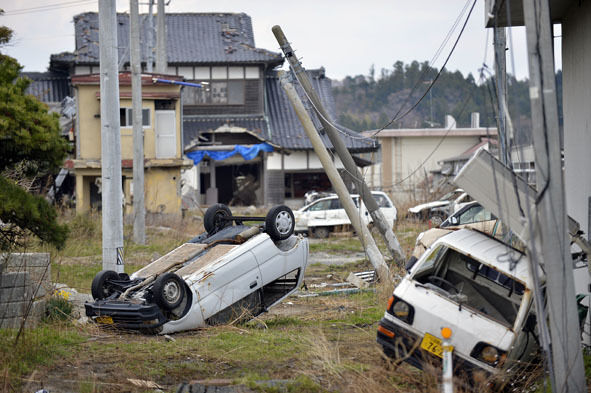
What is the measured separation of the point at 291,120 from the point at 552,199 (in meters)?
30.9

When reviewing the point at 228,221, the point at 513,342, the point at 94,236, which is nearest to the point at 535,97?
the point at 513,342

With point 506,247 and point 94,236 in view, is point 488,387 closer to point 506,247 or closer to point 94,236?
point 506,247

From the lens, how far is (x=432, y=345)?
6562 millimetres

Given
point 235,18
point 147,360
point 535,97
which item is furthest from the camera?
point 235,18

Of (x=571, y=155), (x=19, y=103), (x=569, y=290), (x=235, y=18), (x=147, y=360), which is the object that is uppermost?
(x=235, y=18)

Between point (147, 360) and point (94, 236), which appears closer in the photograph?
point (147, 360)

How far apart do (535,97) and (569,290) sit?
163 centimetres

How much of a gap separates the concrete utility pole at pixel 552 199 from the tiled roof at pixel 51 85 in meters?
35.0

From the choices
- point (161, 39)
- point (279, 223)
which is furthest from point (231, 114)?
point (279, 223)

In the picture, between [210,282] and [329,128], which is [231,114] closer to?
[329,128]

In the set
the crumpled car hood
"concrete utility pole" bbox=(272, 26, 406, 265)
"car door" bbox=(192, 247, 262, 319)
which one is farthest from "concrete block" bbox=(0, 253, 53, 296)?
the crumpled car hood

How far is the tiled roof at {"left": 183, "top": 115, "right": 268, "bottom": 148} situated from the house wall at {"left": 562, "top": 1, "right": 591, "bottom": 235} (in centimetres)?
2505

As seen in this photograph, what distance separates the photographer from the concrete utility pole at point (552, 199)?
Answer: 5641 mm

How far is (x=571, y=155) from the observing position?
30.7 ft
